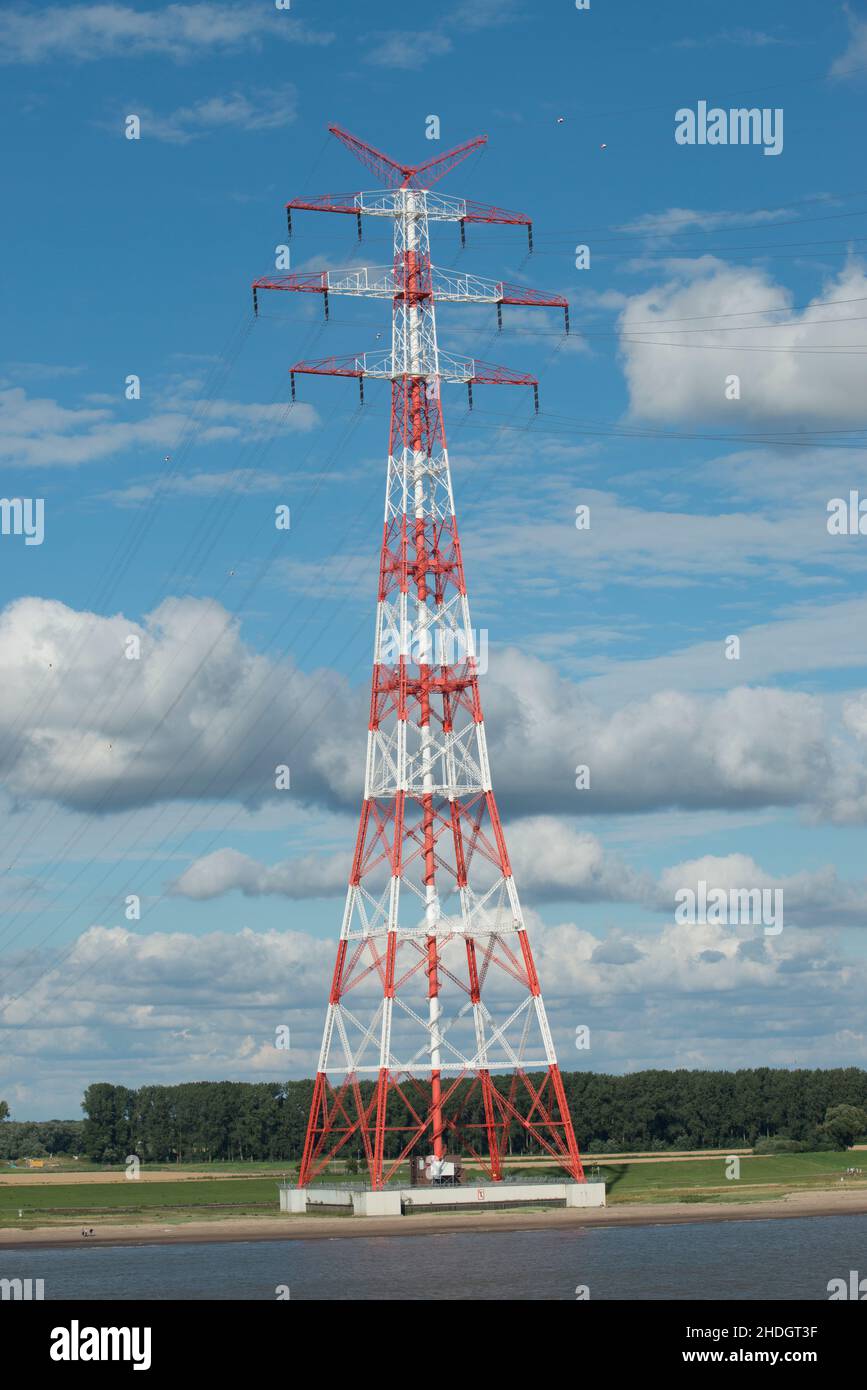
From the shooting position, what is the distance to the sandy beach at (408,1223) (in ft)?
323

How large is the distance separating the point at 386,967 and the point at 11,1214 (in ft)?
133

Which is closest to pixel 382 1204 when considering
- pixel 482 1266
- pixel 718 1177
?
pixel 482 1266

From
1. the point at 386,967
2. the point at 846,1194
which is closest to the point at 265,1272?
the point at 386,967

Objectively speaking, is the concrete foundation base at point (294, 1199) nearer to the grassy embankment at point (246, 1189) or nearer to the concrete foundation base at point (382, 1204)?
the grassy embankment at point (246, 1189)

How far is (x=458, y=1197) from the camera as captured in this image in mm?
101750

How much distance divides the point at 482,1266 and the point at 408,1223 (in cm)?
1784

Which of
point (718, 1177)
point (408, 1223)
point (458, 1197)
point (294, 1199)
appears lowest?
point (718, 1177)

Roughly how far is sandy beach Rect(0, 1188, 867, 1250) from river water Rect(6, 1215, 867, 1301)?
1.07 m

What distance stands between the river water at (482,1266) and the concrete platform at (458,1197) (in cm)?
348

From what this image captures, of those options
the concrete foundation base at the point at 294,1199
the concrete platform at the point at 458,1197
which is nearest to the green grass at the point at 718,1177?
the concrete platform at the point at 458,1197

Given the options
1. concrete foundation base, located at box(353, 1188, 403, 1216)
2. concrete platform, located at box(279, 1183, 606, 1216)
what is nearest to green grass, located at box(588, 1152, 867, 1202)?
concrete platform, located at box(279, 1183, 606, 1216)

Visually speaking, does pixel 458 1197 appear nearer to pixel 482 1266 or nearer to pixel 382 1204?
pixel 382 1204

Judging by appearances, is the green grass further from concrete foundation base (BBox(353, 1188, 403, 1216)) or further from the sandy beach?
concrete foundation base (BBox(353, 1188, 403, 1216))
